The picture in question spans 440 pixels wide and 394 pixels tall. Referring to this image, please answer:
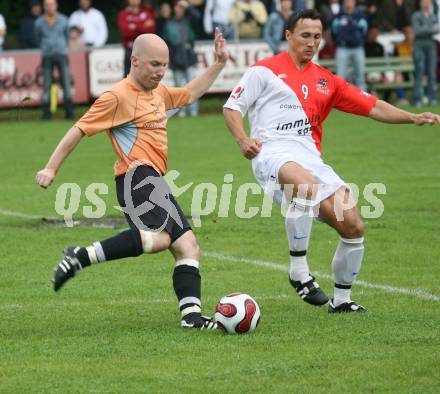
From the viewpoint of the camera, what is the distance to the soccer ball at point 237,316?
24.3 ft

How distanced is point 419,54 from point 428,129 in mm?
4487

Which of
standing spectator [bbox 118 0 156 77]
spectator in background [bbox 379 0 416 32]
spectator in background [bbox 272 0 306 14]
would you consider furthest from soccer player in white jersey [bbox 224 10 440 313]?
spectator in background [bbox 379 0 416 32]

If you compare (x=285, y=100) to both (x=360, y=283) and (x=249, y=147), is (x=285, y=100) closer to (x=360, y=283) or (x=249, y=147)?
(x=249, y=147)

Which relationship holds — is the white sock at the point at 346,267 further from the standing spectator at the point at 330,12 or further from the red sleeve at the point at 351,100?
the standing spectator at the point at 330,12

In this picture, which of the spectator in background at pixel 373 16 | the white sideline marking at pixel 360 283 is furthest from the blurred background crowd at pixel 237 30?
the white sideline marking at pixel 360 283

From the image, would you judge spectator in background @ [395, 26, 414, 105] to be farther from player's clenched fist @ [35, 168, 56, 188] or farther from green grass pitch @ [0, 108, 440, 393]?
player's clenched fist @ [35, 168, 56, 188]

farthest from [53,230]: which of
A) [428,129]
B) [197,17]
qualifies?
[197,17]

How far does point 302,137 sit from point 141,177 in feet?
4.34

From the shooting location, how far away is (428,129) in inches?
857

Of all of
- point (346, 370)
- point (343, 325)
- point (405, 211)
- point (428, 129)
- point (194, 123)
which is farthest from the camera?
point (194, 123)

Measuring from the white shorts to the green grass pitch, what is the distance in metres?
0.81

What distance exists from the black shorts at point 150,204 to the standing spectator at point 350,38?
1743cm

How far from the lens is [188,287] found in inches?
301

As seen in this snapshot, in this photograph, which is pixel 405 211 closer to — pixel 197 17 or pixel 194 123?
pixel 194 123
